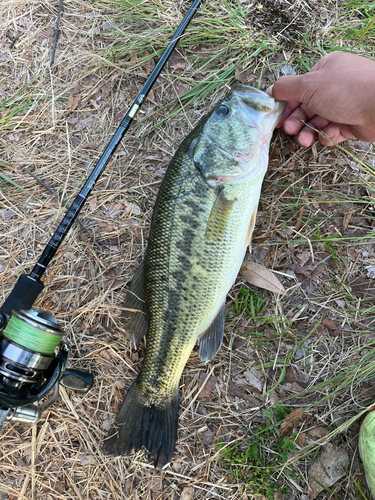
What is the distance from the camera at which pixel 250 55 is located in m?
2.74

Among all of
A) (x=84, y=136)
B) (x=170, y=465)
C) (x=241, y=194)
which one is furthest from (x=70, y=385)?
(x=84, y=136)

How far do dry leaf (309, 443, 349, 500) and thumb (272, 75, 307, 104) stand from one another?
2550 mm

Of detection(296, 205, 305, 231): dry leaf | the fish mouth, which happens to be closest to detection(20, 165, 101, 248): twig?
the fish mouth

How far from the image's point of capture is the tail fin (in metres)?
2.41

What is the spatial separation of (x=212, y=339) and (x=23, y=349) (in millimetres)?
1254

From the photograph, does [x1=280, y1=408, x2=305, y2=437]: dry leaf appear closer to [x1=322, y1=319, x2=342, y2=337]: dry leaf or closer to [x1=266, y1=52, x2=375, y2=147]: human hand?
[x1=322, y1=319, x2=342, y2=337]: dry leaf

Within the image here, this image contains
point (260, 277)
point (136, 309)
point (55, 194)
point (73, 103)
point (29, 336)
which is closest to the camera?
point (29, 336)

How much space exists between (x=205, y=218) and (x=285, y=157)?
1.02 metres

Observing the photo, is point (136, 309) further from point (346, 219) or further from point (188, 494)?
point (346, 219)

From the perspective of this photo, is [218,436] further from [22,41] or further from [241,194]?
[22,41]

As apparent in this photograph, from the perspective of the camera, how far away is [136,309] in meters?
2.56

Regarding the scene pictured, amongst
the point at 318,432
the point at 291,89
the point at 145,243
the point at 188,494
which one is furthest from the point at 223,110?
the point at 188,494

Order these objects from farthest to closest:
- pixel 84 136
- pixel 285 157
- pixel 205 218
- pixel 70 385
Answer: pixel 84 136
pixel 285 157
pixel 70 385
pixel 205 218

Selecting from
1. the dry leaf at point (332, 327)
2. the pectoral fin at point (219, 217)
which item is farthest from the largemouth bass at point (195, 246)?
the dry leaf at point (332, 327)
